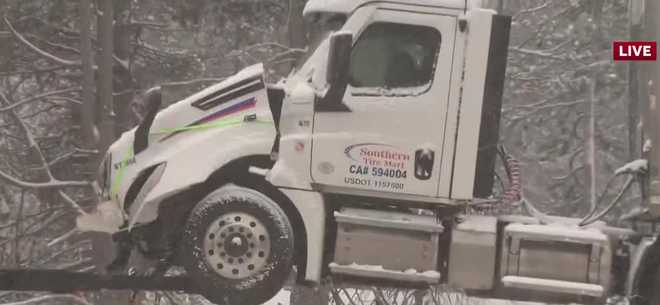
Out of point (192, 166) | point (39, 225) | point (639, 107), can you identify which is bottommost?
point (39, 225)

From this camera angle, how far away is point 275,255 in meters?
6.57

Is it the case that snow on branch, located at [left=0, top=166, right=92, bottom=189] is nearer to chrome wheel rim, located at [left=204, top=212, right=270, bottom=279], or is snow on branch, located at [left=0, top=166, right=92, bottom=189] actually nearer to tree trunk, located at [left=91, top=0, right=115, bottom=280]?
tree trunk, located at [left=91, top=0, right=115, bottom=280]

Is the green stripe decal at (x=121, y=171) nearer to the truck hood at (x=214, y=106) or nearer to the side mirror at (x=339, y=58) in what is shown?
the truck hood at (x=214, y=106)

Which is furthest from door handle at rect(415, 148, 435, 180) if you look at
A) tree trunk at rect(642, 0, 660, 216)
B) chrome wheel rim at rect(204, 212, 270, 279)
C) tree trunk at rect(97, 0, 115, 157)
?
tree trunk at rect(97, 0, 115, 157)

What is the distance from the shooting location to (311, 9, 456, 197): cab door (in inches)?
263

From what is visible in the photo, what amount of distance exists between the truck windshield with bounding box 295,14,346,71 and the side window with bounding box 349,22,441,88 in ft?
0.94

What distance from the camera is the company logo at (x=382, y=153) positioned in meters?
6.69

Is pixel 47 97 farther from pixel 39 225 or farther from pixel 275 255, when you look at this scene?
pixel 275 255

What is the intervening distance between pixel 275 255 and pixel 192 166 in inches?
38.0

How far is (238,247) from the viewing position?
6.58 metres

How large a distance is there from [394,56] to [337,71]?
55 centimetres

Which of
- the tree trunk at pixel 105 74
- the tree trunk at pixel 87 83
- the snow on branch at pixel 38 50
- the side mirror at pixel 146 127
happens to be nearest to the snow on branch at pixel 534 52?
the tree trunk at pixel 105 74

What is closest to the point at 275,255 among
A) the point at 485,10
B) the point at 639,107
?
the point at 485,10

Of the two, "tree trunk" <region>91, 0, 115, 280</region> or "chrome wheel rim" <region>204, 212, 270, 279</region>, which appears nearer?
"chrome wheel rim" <region>204, 212, 270, 279</region>
